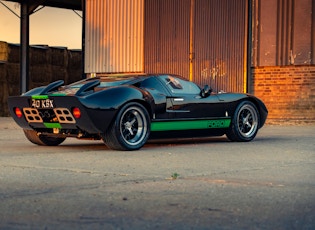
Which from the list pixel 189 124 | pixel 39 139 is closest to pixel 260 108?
pixel 189 124

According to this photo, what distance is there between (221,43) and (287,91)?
90.8 inches

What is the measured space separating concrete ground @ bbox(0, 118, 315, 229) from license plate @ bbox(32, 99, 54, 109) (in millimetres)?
591

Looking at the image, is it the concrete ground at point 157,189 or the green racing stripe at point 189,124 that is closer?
the concrete ground at point 157,189

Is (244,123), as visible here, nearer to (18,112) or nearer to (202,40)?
(18,112)

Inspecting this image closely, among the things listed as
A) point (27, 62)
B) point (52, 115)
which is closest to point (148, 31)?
point (27, 62)

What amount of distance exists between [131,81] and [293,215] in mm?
5487

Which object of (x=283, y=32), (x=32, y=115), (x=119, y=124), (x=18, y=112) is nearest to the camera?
(x=119, y=124)

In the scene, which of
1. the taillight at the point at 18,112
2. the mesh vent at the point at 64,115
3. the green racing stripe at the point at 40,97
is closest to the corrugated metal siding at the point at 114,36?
the taillight at the point at 18,112

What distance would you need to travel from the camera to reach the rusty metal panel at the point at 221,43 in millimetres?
18500

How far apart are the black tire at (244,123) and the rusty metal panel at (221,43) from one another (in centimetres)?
749

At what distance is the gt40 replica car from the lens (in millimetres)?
8805

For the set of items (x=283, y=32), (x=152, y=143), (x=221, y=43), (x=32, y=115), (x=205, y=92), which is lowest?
(x=152, y=143)

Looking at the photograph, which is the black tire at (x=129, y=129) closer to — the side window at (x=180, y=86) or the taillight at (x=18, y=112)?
the side window at (x=180, y=86)

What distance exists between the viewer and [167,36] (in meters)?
19.9
